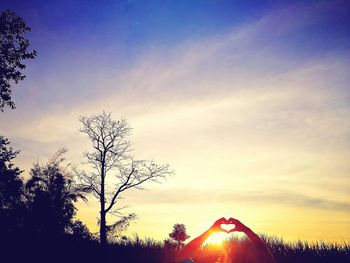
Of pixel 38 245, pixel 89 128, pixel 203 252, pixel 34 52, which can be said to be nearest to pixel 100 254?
pixel 38 245

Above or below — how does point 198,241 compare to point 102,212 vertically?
below

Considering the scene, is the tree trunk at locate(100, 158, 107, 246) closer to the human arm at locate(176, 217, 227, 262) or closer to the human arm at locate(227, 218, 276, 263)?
the human arm at locate(176, 217, 227, 262)

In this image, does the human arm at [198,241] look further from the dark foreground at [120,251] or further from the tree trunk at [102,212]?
the tree trunk at [102,212]

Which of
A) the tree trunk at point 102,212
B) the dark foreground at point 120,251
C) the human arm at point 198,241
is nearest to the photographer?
the human arm at point 198,241

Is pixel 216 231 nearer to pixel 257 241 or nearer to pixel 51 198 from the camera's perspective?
pixel 257 241

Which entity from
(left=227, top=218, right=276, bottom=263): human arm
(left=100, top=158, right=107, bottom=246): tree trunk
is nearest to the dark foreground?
(left=227, top=218, right=276, bottom=263): human arm

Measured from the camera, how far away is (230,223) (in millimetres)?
3627

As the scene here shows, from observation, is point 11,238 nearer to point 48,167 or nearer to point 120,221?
point 120,221

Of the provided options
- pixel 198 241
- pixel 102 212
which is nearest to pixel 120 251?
pixel 198 241

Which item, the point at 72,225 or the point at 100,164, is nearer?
the point at 100,164

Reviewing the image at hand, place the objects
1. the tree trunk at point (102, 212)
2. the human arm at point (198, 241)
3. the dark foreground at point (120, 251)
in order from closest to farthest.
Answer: the human arm at point (198, 241)
the dark foreground at point (120, 251)
the tree trunk at point (102, 212)

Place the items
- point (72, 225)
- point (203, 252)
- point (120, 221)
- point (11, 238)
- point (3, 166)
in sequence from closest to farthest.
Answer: point (203, 252), point (11, 238), point (3, 166), point (120, 221), point (72, 225)

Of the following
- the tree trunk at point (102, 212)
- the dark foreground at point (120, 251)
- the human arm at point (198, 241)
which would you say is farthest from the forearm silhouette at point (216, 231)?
the tree trunk at point (102, 212)

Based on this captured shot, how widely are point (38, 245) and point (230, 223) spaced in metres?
13.1
